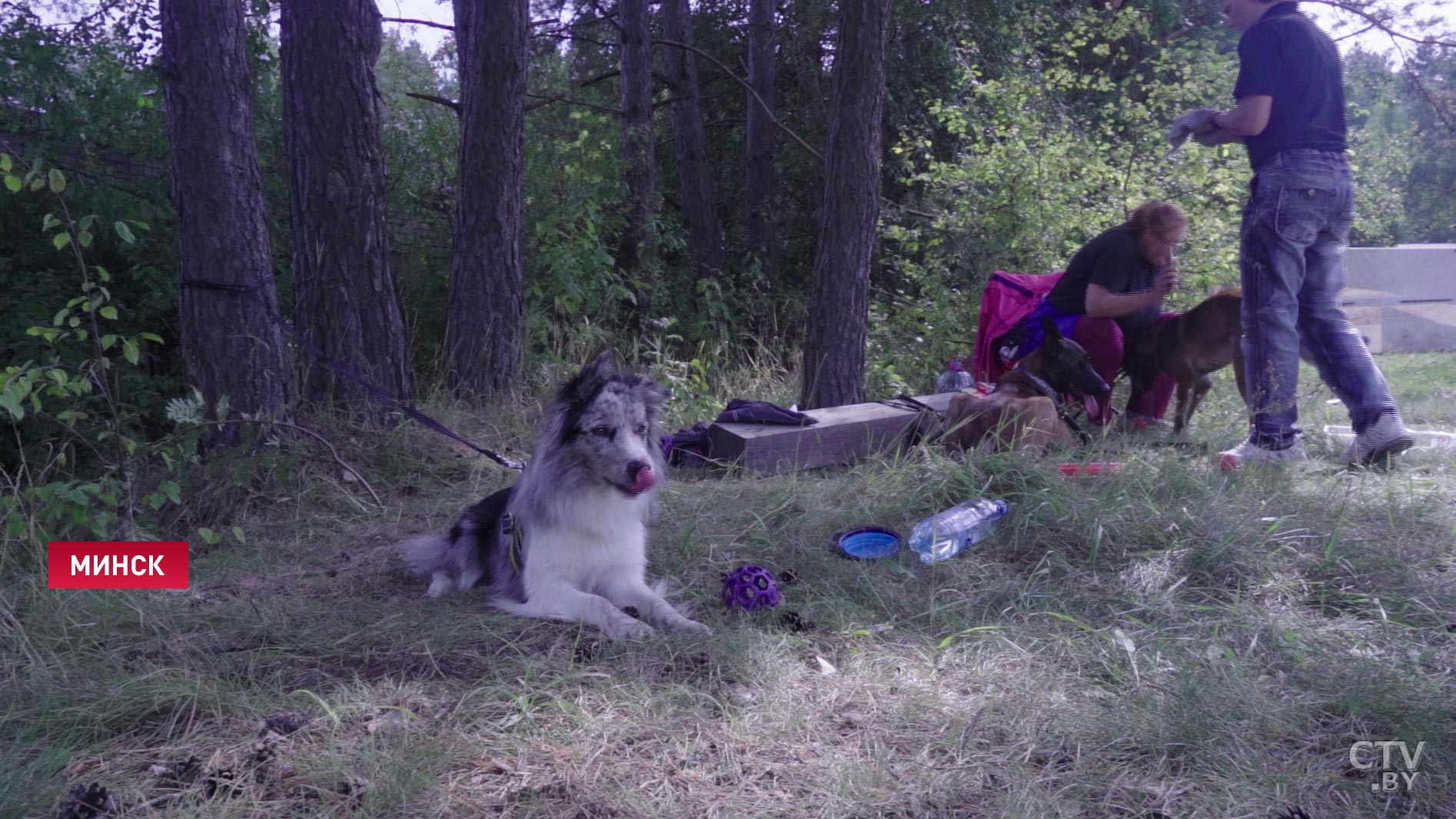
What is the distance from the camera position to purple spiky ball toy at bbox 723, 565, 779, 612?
346cm

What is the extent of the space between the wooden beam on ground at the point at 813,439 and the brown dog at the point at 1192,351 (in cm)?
125

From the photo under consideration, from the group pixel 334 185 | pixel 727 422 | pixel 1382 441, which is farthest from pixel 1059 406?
pixel 334 185

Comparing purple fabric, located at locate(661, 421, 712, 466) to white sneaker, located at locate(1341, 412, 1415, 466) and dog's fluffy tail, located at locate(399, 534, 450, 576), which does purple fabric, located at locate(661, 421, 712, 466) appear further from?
white sneaker, located at locate(1341, 412, 1415, 466)

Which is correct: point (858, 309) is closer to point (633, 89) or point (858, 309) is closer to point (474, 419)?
point (474, 419)

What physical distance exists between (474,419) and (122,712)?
12.8 feet

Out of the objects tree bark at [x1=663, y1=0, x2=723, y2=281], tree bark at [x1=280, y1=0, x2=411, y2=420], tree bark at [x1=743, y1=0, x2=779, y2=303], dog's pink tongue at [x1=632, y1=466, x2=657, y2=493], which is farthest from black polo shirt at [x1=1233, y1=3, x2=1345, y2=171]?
tree bark at [x1=743, y1=0, x2=779, y2=303]

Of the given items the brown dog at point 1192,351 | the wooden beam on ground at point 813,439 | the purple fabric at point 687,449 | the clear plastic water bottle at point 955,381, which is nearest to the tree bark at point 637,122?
the clear plastic water bottle at point 955,381

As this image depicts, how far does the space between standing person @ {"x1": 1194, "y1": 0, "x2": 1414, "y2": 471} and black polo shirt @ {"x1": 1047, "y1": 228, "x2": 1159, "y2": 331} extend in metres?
0.84

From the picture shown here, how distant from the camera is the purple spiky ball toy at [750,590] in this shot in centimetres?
346

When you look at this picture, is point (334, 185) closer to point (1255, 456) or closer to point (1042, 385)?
point (1042, 385)

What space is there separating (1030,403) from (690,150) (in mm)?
10556

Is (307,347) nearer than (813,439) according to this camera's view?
Yes

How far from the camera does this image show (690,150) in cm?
1467

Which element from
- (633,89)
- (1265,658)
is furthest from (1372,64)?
(1265,658)
